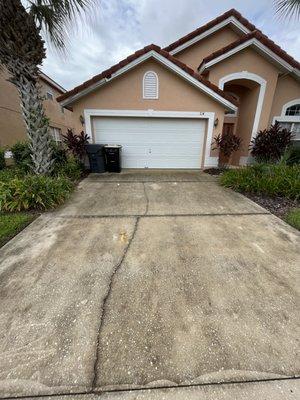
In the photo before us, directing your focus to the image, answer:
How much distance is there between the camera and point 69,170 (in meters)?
7.38

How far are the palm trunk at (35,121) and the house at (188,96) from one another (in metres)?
2.50

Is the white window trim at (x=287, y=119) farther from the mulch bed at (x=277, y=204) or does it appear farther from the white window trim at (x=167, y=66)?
the mulch bed at (x=277, y=204)

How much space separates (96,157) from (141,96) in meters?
3.14

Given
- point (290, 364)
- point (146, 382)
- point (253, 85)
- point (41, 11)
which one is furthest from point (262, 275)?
point (253, 85)

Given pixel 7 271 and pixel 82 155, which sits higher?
pixel 82 155

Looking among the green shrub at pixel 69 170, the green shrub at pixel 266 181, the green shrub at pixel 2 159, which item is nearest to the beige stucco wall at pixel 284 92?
the green shrub at pixel 266 181

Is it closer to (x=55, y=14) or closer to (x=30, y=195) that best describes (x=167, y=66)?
(x=55, y=14)

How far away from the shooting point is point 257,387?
1.57 metres

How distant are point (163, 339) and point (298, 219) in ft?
13.3

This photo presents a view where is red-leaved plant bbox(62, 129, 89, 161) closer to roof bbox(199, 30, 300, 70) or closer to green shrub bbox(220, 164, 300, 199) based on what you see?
green shrub bbox(220, 164, 300, 199)

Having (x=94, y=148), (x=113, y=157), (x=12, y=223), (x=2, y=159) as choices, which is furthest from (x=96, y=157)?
(x=12, y=223)

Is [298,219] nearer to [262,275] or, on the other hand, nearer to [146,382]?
[262,275]

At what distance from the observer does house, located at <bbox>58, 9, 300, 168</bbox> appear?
8055 mm

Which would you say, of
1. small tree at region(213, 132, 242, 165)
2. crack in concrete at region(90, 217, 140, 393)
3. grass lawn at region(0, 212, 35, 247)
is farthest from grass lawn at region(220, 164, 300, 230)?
grass lawn at region(0, 212, 35, 247)
